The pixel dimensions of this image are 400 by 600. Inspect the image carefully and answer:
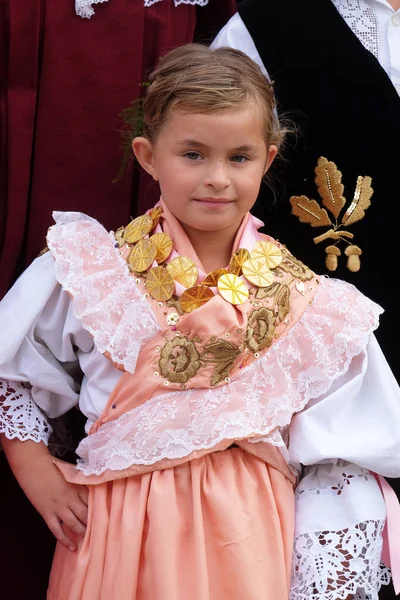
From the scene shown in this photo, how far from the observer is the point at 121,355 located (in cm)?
142

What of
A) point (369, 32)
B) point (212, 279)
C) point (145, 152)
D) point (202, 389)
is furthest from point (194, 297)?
point (369, 32)

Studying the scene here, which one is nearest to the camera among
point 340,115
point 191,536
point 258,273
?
point 191,536

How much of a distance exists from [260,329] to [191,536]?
37 centimetres

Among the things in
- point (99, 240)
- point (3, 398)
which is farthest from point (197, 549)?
point (99, 240)

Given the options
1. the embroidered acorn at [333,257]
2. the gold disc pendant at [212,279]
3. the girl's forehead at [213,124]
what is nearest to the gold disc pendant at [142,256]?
the gold disc pendant at [212,279]

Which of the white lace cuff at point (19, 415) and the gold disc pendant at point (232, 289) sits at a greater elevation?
the gold disc pendant at point (232, 289)

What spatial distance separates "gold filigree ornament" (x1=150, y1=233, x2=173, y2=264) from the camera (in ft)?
4.85

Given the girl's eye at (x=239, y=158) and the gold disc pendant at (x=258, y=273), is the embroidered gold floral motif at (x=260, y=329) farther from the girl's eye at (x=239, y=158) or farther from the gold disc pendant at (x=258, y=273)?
the girl's eye at (x=239, y=158)

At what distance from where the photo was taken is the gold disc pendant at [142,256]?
1476mm

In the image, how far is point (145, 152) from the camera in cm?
152

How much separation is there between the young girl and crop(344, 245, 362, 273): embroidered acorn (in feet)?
0.56

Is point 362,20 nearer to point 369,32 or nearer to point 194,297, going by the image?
point 369,32

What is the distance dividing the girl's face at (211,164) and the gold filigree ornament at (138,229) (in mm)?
75

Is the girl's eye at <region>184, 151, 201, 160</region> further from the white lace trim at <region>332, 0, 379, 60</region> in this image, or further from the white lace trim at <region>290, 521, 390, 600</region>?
the white lace trim at <region>290, 521, 390, 600</region>
